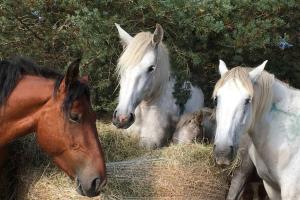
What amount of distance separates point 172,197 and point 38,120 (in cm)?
131

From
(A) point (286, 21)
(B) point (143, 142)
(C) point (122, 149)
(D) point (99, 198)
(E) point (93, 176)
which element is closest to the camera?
(E) point (93, 176)

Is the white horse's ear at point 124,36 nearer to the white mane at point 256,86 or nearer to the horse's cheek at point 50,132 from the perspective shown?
the white mane at point 256,86

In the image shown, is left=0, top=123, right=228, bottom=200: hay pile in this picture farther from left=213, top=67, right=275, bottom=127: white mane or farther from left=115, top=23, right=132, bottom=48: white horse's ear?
left=115, top=23, right=132, bottom=48: white horse's ear

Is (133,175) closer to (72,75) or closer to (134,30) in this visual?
(72,75)

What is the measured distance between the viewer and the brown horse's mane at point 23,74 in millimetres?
2893

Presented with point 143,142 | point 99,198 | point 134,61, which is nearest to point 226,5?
point 134,61

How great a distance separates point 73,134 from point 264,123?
66.1 inches

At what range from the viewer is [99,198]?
→ 3.35 metres

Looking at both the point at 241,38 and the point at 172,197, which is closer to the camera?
the point at 172,197

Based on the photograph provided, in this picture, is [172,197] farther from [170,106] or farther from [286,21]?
[286,21]

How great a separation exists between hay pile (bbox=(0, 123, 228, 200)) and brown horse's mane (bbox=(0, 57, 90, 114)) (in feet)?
2.48

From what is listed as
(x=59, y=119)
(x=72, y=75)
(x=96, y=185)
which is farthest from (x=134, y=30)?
(x=96, y=185)

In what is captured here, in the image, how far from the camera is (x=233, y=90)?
11.5 ft

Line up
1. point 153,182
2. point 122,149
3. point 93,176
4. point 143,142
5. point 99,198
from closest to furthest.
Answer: point 93,176, point 99,198, point 153,182, point 122,149, point 143,142
